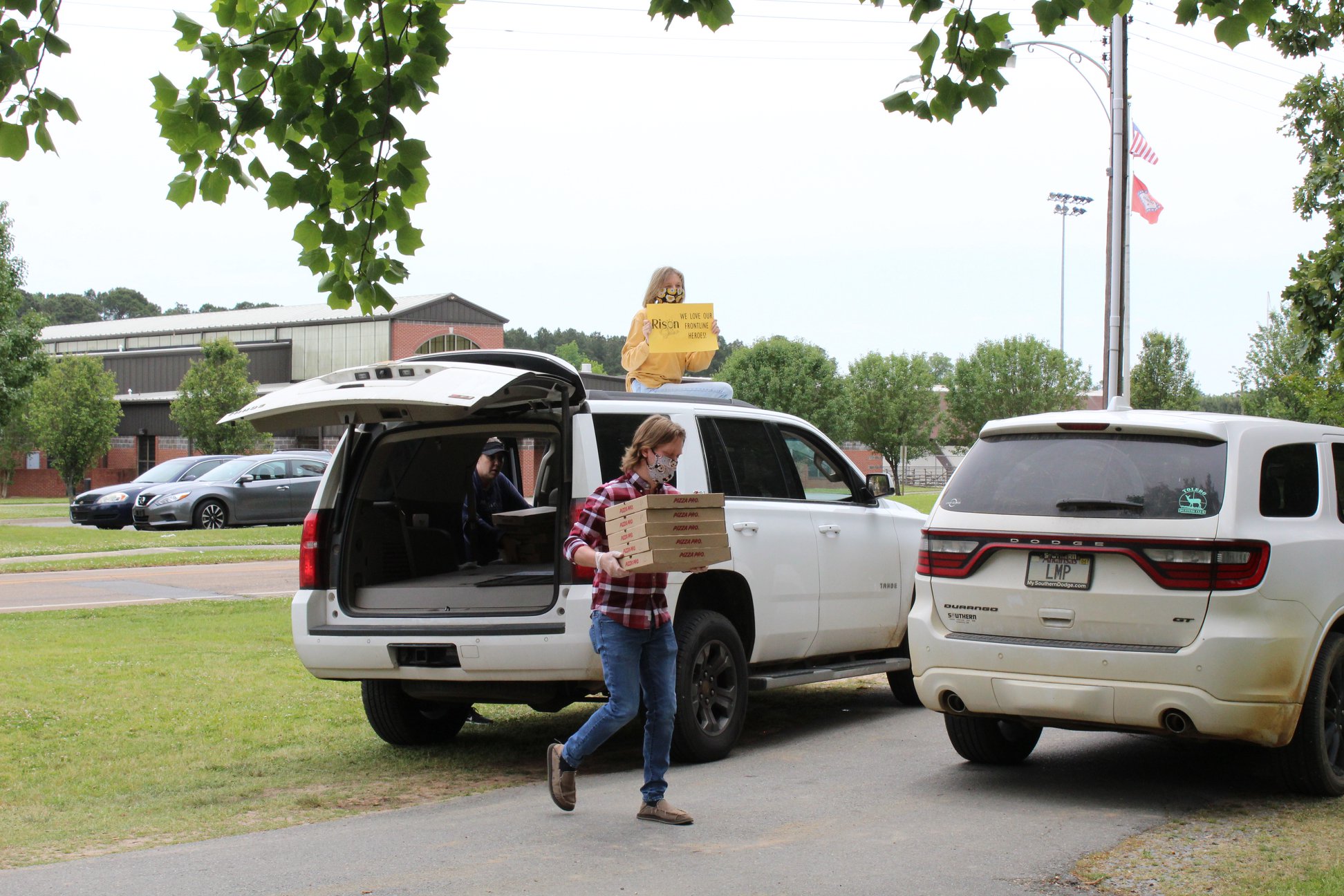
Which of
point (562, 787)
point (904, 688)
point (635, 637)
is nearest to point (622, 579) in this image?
point (635, 637)

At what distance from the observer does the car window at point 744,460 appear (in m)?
8.07

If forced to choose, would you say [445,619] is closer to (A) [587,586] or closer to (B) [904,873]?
(A) [587,586]

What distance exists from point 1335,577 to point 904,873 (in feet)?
9.07

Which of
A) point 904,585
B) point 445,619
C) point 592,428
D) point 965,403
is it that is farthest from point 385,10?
point 965,403

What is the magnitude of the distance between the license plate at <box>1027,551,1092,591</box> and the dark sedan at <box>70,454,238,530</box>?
87.5ft

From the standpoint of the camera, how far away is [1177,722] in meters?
6.27

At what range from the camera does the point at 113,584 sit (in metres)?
18.1

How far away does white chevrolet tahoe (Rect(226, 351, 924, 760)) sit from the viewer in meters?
7.06

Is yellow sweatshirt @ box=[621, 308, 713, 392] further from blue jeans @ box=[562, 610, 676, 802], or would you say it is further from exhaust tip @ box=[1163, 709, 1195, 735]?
exhaust tip @ box=[1163, 709, 1195, 735]

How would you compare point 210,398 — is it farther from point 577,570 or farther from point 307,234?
point 577,570

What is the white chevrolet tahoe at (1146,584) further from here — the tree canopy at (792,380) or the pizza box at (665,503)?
the tree canopy at (792,380)

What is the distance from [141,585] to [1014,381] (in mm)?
76332

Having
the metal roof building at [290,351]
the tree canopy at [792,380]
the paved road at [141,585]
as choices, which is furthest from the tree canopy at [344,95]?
the tree canopy at [792,380]

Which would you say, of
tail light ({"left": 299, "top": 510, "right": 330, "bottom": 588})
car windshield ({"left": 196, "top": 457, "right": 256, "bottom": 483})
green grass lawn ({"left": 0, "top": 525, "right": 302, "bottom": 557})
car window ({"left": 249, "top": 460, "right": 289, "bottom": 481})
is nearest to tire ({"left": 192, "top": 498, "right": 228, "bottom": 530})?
green grass lawn ({"left": 0, "top": 525, "right": 302, "bottom": 557})
